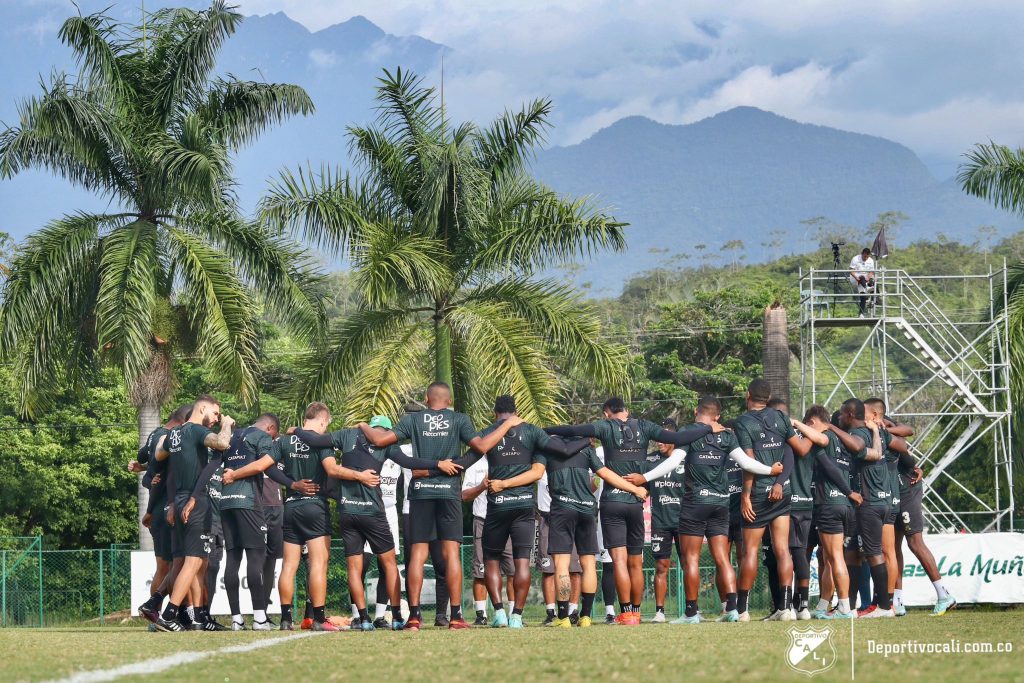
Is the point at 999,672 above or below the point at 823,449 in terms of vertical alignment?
below

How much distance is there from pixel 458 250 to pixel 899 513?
1026 cm

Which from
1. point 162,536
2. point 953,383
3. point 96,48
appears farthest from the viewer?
point 953,383

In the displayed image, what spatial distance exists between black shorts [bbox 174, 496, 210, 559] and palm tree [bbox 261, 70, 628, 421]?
28.1 ft

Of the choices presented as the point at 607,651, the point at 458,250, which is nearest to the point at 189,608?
the point at 607,651

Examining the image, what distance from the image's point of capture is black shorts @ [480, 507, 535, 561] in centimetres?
1217

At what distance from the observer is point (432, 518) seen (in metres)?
11.8

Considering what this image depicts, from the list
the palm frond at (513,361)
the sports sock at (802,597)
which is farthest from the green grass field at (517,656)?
the palm frond at (513,361)

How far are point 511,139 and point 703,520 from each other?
11.6m

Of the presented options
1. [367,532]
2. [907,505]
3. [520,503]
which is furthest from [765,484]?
[367,532]

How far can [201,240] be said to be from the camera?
2266 centimetres

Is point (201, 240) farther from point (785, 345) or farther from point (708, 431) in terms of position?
point (785, 345)

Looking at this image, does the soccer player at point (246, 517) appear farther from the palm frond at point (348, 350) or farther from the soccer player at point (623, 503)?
the palm frond at point (348, 350)

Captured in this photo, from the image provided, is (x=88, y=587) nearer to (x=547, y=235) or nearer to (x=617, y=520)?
(x=547, y=235)

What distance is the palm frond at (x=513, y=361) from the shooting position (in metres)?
20.7
